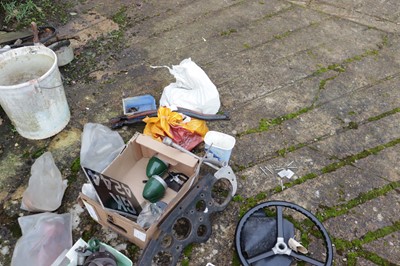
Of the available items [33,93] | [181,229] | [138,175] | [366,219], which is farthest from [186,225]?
[33,93]

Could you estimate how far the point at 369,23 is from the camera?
13.0 feet

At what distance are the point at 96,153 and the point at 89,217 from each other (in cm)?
47

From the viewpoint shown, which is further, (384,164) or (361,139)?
(361,139)

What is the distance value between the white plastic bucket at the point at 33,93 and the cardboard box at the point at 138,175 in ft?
2.44

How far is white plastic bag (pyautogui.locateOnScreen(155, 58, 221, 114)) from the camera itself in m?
2.89

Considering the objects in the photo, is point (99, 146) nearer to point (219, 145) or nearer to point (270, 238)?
point (219, 145)

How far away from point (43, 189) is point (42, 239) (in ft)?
1.14

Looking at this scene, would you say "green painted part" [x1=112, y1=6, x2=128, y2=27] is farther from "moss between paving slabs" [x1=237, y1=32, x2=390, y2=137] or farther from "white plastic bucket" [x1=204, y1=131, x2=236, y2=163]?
"white plastic bucket" [x1=204, y1=131, x2=236, y2=163]

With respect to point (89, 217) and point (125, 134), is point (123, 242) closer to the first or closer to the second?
point (89, 217)

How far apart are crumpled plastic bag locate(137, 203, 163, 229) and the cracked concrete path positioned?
290 millimetres

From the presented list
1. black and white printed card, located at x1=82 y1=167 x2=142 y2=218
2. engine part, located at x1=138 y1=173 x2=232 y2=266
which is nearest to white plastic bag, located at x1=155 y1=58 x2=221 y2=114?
engine part, located at x1=138 y1=173 x2=232 y2=266

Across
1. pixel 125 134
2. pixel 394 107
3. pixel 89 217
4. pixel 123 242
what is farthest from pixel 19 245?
pixel 394 107

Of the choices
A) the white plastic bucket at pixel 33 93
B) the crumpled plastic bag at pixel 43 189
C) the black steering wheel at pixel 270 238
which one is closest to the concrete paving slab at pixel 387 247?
the black steering wheel at pixel 270 238

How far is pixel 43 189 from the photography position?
239 centimetres
